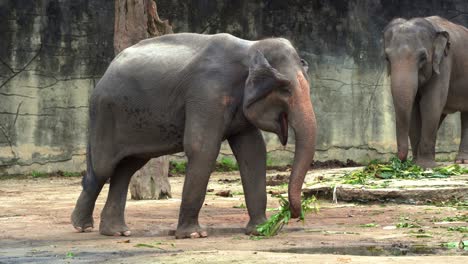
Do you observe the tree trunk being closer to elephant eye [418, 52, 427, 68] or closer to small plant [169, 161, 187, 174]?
elephant eye [418, 52, 427, 68]

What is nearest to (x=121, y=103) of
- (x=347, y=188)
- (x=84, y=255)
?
(x=84, y=255)

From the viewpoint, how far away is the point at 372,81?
55.0 feet

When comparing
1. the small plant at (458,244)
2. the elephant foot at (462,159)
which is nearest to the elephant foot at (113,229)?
the small plant at (458,244)

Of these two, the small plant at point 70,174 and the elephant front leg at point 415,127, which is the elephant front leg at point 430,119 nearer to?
the elephant front leg at point 415,127

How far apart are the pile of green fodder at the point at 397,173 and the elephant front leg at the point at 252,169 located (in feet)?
8.98

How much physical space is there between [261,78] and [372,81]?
9409 mm

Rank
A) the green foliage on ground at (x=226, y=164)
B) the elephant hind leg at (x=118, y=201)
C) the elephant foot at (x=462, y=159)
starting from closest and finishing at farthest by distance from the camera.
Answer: the elephant hind leg at (x=118, y=201) → the elephant foot at (x=462, y=159) → the green foliage on ground at (x=226, y=164)

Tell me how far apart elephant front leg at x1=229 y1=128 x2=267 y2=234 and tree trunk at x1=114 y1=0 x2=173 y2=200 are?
316 centimetres

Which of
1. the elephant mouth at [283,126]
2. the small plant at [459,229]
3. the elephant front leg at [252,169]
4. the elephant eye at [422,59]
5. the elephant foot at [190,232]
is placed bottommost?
the elephant foot at [190,232]

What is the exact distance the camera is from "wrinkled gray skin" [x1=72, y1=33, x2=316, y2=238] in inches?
297

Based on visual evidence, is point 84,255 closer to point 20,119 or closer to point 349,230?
point 349,230

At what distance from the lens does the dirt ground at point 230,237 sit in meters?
6.25

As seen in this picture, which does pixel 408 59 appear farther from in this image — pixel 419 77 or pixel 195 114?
pixel 195 114

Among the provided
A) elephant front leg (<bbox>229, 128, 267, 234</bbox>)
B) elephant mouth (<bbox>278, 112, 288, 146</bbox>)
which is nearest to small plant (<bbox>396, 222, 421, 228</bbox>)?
elephant front leg (<bbox>229, 128, 267, 234</bbox>)
